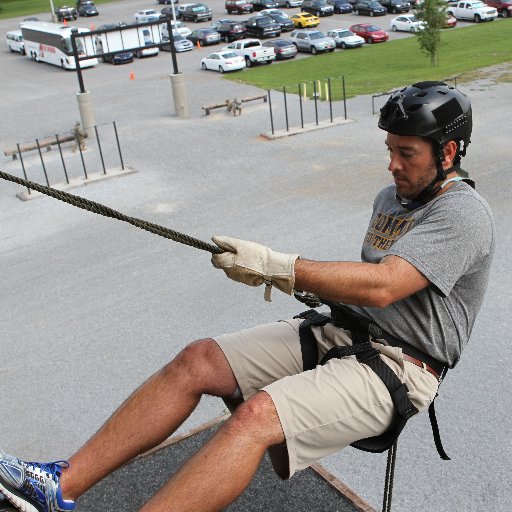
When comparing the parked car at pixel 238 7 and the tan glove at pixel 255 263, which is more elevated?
the tan glove at pixel 255 263

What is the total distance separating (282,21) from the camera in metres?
42.9

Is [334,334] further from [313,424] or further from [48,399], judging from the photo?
[48,399]

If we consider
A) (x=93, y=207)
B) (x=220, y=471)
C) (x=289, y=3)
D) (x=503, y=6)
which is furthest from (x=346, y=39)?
(x=220, y=471)

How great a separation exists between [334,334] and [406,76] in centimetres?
2465

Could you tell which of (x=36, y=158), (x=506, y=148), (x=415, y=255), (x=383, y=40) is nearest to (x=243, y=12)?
(x=383, y=40)

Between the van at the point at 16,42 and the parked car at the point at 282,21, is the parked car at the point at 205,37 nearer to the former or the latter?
the parked car at the point at 282,21

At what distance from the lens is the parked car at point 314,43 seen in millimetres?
35281

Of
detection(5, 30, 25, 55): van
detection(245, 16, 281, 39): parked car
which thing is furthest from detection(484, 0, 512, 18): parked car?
detection(5, 30, 25, 55): van

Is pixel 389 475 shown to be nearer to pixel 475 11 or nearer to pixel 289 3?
pixel 475 11

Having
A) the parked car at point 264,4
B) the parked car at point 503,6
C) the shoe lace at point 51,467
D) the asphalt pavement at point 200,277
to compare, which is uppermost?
the shoe lace at point 51,467

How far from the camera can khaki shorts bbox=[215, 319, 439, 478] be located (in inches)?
135

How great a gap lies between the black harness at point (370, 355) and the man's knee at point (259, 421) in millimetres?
569

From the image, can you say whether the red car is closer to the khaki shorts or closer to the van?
the van

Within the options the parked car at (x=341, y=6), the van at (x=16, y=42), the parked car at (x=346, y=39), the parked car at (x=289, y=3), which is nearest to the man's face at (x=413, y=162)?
the parked car at (x=346, y=39)
